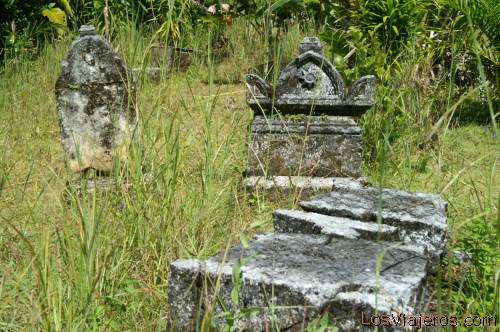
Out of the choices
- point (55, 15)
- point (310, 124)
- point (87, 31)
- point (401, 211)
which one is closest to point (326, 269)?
point (401, 211)

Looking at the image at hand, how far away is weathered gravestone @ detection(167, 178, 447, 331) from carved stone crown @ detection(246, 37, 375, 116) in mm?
1677

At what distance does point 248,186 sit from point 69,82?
4.11 ft

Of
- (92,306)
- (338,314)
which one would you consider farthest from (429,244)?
(92,306)

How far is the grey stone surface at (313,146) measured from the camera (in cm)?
414

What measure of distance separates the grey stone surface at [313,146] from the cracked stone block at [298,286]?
6.47 ft

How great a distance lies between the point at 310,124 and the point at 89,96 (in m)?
1.38

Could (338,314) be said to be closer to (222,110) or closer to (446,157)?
(446,157)

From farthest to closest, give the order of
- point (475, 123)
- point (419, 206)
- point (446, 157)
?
point (475, 123) < point (446, 157) < point (419, 206)

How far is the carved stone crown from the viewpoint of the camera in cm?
409

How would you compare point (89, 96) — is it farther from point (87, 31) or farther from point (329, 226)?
point (329, 226)

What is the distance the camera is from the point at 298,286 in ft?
6.18

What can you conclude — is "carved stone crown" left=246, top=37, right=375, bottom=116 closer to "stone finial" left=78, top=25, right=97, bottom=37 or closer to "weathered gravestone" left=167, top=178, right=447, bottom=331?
"stone finial" left=78, top=25, right=97, bottom=37

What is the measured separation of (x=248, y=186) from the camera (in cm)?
403

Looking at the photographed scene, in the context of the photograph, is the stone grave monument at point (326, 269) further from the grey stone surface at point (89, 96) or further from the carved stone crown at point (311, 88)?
the grey stone surface at point (89, 96)
